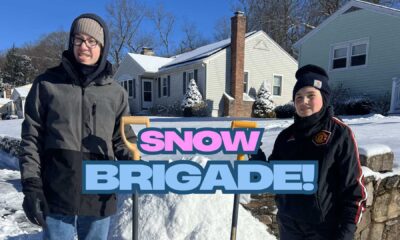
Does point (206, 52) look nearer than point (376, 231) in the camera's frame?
No

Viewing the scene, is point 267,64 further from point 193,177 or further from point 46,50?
point 46,50

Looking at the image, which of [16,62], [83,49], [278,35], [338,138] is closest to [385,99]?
[338,138]

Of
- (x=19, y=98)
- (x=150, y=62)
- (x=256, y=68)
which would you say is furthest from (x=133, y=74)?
(x=19, y=98)

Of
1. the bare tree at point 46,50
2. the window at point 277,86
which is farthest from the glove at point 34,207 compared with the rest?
the bare tree at point 46,50

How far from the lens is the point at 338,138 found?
1.94 meters

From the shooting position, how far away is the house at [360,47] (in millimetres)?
13297

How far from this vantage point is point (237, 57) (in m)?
19.0

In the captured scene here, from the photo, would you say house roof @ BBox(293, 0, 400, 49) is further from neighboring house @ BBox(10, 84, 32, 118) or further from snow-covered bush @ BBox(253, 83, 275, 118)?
neighboring house @ BBox(10, 84, 32, 118)

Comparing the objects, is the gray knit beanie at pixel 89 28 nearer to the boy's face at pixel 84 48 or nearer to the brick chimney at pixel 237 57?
the boy's face at pixel 84 48

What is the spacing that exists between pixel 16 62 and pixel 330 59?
5703 cm

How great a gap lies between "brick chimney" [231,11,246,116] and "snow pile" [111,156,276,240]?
15.4m

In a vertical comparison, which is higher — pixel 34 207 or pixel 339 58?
pixel 339 58

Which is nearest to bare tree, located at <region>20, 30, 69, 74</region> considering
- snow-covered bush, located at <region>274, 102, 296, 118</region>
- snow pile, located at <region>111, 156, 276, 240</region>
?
snow-covered bush, located at <region>274, 102, 296, 118</region>

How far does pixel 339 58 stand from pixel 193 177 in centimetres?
1556
